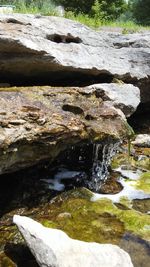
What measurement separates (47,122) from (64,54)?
8.99 feet

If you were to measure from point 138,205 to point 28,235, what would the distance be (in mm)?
3131

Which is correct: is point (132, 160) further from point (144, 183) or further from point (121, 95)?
point (121, 95)

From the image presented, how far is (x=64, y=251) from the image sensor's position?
5117 millimetres

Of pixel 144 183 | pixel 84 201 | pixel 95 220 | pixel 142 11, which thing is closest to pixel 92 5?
pixel 142 11

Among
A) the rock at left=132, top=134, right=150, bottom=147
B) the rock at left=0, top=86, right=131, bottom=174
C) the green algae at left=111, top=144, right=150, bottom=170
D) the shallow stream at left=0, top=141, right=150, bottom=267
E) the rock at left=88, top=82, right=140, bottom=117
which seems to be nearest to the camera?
the shallow stream at left=0, top=141, right=150, bottom=267

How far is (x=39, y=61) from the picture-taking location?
8484 mm

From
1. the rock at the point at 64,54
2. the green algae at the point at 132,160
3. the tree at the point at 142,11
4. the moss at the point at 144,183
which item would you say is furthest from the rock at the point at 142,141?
the tree at the point at 142,11

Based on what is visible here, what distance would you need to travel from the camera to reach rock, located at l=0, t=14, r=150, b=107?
27.2 ft

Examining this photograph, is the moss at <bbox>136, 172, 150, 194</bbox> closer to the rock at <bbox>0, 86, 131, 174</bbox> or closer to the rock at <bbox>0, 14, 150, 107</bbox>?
the rock at <bbox>0, 86, 131, 174</bbox>

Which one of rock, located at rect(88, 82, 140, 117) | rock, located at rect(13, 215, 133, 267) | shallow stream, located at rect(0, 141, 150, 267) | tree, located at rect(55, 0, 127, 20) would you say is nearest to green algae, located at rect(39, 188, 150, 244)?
shallow stream, located at rect(0, 141, 150, 267)

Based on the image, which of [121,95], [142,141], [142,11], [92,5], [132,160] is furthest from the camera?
[142,11]

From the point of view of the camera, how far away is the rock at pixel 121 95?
29.8 feet

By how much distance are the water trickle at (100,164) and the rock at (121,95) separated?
3.52 feet

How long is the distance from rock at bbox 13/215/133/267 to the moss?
341cm
